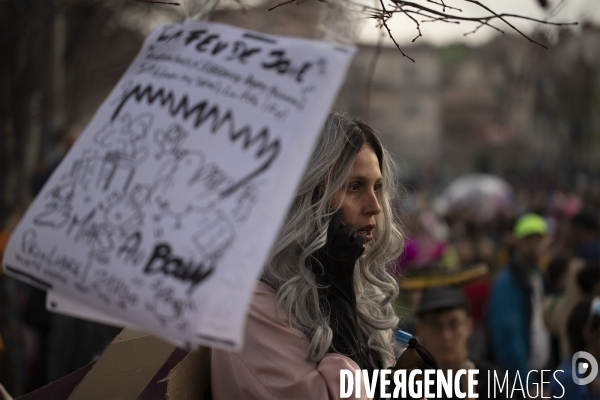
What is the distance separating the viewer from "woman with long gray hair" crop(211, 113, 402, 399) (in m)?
2.25

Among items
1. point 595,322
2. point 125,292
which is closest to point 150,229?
point 125,292

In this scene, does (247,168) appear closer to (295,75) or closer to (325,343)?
(295,75)

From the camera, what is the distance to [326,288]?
8.30 feet

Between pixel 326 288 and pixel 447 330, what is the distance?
2029mm

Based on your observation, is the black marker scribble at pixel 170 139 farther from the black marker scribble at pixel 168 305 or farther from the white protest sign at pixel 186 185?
the black marker scribble at pixel 168 305

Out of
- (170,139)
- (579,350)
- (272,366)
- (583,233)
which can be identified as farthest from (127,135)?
(583,233)

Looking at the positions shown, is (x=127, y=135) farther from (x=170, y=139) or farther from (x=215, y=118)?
(x=215, y=118)

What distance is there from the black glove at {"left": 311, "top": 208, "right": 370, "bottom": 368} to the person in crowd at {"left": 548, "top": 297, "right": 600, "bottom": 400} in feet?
6.15

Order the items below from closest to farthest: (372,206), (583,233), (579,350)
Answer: (372,206) → (579,350) → (583,233)

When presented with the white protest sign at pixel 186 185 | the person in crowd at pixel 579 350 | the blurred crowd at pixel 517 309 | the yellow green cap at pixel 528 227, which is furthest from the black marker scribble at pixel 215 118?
the yellow green cap at pixel 528 227

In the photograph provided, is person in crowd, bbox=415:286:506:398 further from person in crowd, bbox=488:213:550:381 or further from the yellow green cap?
the yellow green cap

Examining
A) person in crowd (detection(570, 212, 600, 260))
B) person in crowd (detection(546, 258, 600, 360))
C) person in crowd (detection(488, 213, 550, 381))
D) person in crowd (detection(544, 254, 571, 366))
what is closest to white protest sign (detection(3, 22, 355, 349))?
person in crowd (detection(546, 258, 600, 360))

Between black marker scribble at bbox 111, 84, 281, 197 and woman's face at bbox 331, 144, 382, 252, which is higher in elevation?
black marker scribble at bbox 111, 84, 281, 197

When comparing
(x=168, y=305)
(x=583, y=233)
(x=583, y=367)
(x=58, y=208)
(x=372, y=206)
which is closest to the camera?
(x=168, y=305)
